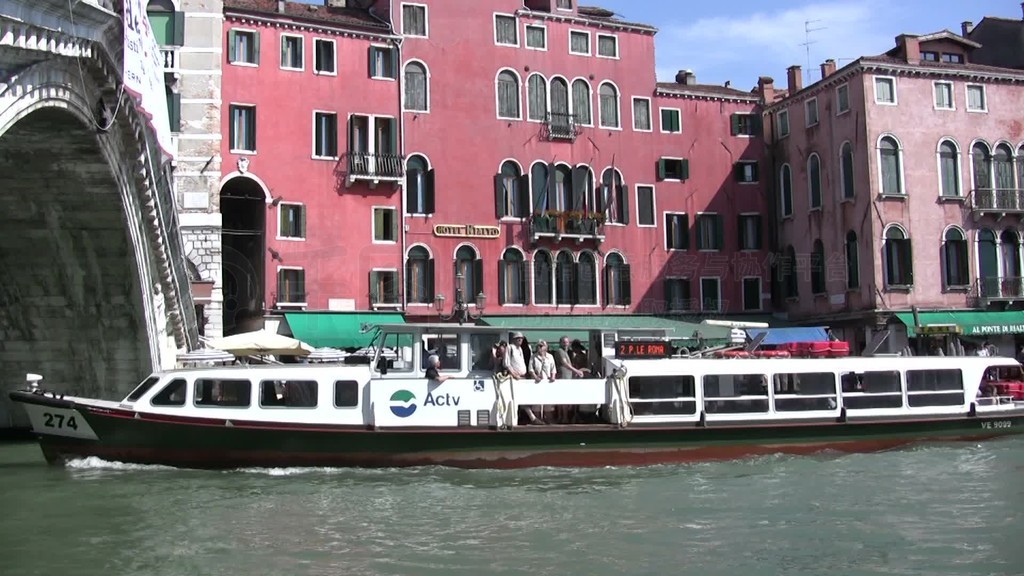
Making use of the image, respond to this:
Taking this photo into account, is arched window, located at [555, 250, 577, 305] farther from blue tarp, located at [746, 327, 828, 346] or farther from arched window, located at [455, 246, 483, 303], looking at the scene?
blue tarp, located at [746, 327, 828, 346]

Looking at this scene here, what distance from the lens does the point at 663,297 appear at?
29672 millimetres

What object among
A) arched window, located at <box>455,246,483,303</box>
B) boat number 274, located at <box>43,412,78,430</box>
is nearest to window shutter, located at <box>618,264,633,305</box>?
arched window, located at <box>455,246,483,303</box>

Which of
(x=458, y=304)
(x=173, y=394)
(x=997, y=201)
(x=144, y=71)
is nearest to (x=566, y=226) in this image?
(x=458, y=304)

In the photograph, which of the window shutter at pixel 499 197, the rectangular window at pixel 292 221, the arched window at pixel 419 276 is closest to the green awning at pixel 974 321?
the window shutter at pixel 499 197

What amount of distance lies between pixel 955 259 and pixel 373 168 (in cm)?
1584

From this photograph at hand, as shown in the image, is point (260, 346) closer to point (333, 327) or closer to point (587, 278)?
point (333, 327)

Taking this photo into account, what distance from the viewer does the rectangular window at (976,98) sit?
29281 millimetres

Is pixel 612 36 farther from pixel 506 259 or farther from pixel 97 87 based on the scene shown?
pixel 97 87

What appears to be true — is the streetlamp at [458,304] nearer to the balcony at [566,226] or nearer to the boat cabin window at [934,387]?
the balcony at [566,226]

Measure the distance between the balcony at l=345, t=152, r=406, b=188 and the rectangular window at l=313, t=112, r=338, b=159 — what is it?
1.46 feet

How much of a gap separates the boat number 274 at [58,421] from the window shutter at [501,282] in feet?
46.0

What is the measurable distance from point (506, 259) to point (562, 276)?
1675mm

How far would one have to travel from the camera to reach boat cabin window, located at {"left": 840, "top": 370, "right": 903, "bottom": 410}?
→ 55.9 feet

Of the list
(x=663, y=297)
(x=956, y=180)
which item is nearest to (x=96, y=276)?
(x=663, y=297)
